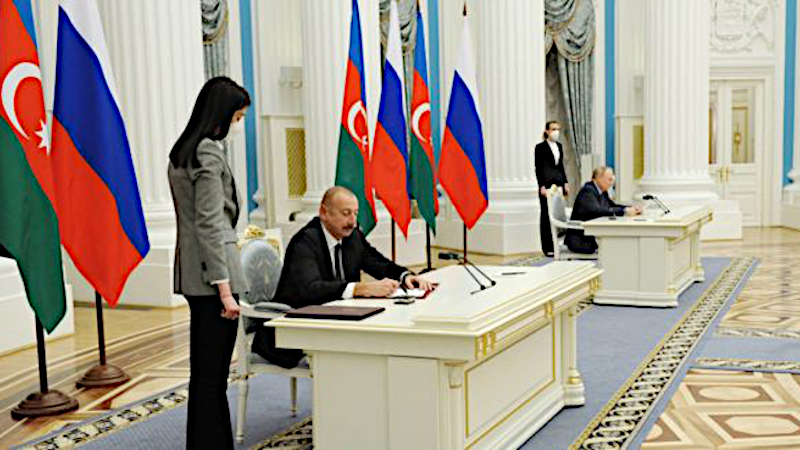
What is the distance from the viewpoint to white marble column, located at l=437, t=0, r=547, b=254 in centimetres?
1134

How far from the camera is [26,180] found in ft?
14.5

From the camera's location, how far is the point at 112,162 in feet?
15.8

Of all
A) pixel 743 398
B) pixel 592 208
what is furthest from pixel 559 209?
pixel 743 398

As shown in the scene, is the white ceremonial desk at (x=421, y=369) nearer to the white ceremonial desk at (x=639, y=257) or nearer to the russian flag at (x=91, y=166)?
the russian flag at (x=91, y=166)

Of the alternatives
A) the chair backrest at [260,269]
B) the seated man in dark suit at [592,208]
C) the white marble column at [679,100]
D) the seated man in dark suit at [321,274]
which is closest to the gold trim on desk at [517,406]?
the seated man in dark suit at [321,274]

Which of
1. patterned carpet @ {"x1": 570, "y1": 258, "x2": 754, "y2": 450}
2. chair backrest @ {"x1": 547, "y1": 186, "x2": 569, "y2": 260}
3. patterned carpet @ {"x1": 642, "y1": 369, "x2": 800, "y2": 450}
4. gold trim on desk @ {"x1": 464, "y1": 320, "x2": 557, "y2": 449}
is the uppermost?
chair backrest @ {"x1": 547, "y1": 186, "x2": 569, "y2": 260}

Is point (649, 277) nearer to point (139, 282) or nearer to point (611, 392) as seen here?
point (611, 392)

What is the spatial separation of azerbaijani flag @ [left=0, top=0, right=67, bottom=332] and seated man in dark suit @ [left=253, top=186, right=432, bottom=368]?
1.19 m

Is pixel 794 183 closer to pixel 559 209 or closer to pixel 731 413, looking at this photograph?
pixel 559 209

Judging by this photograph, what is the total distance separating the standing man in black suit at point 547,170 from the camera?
34.4ft

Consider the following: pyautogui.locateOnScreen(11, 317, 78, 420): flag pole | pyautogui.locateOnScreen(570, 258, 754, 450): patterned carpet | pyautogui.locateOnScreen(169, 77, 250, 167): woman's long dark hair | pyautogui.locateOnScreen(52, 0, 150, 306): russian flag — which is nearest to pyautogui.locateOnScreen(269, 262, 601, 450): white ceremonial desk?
pyautogui.locateOnScreen(570, 258, 754, 450): patterned carpet

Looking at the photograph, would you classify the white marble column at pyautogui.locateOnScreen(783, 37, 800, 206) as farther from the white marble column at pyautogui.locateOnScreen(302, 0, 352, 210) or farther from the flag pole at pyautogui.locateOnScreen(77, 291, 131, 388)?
the flag pole at pyautogui.locateOnScreen(77, 291, 131, 388)

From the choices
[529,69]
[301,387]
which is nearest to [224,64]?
[529,69]

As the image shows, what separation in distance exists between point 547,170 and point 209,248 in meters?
7.62
